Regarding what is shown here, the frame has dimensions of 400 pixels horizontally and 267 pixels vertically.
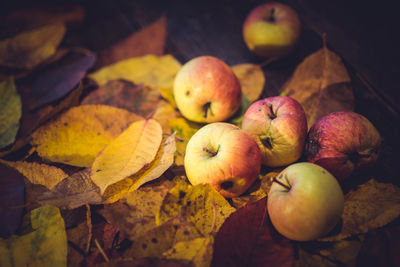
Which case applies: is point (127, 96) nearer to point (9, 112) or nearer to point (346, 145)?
point (9, 112)

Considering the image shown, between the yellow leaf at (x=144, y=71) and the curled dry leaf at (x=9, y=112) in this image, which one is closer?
the curled dry leaf at (x=9, y=112)

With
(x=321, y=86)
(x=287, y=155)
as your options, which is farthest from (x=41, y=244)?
(x=321, y=86)

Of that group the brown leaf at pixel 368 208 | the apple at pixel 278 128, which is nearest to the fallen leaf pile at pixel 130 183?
the brown leaf at pixel 368 208

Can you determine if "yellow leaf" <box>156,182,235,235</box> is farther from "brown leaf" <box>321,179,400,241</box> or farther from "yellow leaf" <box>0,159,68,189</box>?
"yellow leaf" <box>0,159,68,189</box>

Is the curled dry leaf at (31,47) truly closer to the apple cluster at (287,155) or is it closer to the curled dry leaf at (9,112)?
the curled dry leaf at (9,112)

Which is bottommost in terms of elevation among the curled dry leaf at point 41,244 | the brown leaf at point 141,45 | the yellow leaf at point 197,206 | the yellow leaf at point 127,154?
the curled dry leaf at point 41,244

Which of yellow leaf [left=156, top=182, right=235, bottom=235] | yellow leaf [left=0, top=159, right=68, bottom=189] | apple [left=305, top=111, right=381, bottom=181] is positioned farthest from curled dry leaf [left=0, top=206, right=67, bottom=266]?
apple [left=305, top=111, right=381, bottom=181]
